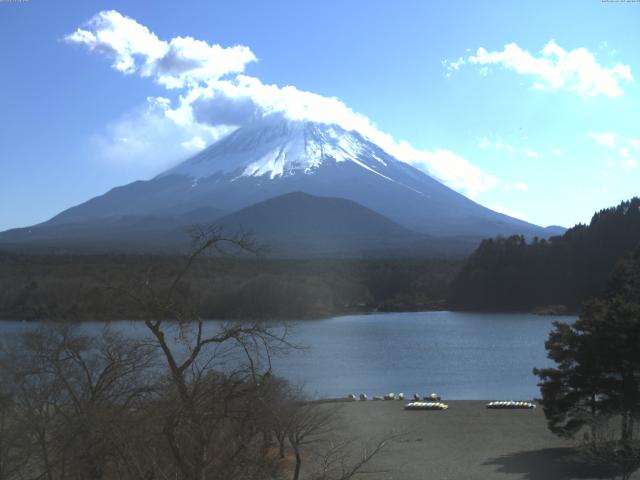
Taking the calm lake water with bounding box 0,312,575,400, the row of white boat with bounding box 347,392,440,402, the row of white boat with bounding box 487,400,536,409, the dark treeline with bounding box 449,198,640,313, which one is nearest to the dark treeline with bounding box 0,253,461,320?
the calm lake water with bounding box 0,312,575,400

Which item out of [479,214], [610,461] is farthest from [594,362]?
[479,214]

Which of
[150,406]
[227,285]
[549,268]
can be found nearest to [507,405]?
[227,285]

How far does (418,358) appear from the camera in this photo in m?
25.3

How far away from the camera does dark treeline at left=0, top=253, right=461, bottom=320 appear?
17.4 feet

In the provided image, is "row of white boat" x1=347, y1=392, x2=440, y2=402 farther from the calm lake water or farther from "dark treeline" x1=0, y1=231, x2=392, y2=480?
"dark treeline" x1=0, y1=231, x2=392, y2=480

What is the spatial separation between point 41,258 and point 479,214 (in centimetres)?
6965

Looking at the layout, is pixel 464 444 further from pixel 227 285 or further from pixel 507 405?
pixel 227 285

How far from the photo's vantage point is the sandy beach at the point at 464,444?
10.3 meters

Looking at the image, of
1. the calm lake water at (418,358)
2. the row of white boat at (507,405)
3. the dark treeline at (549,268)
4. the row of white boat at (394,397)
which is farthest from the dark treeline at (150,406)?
the dark treeline at (549,268)

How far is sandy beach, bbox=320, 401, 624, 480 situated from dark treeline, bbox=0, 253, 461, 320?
2.90 metres

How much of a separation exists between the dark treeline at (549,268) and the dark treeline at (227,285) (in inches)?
146

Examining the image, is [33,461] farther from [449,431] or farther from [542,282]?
[542,282]

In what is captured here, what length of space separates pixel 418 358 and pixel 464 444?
12.9 metres

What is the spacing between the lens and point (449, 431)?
13.6 m
